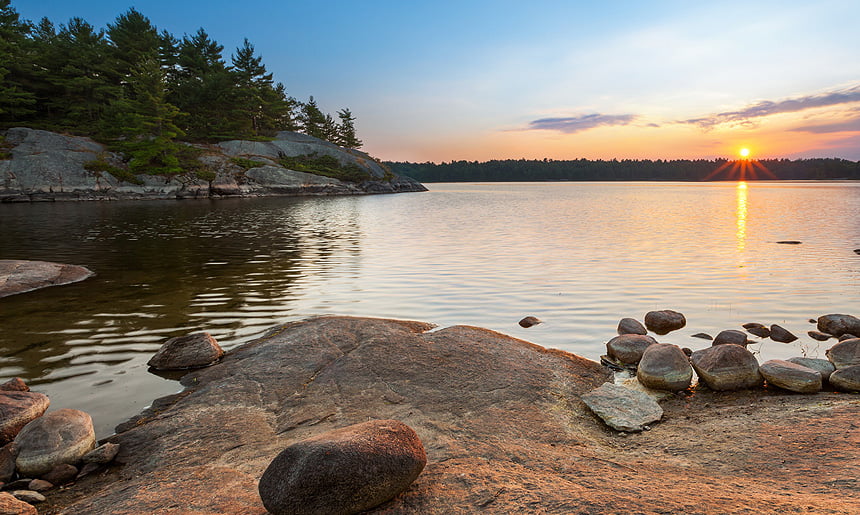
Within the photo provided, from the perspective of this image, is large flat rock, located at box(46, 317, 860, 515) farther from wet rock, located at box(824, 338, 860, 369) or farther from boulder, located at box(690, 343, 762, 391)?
wet rock, located at box(824, 338, 860, 369)

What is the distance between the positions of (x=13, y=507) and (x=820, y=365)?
962cm

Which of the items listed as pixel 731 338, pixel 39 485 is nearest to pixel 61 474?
pixel 39 485

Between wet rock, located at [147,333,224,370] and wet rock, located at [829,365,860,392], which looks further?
wet rock, located at [147,333,224,370]

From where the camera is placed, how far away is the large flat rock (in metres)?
3.48

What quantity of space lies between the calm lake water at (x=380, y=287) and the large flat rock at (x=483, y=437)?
1344 millimetres

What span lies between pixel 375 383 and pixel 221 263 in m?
13.0

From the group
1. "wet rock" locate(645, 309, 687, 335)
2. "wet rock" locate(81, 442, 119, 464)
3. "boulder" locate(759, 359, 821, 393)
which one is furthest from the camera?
"wet rock" locate(645, 309, 687, 335)

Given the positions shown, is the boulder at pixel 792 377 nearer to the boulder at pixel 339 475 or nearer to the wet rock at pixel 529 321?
the wet rock at pixel 529 321

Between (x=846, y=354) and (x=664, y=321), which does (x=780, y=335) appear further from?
(x=846, y=354)

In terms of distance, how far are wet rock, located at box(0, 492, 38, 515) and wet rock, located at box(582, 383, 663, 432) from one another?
19.0 feet

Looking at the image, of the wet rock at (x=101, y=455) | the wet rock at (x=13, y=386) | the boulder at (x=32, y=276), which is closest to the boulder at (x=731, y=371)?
the wet rock at (x=101, y=455)

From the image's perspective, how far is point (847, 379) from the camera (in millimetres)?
5852

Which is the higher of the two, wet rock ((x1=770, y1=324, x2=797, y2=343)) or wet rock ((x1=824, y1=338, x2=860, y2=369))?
wet rock ((x1=824, y1=338, x2=860, y2=369))

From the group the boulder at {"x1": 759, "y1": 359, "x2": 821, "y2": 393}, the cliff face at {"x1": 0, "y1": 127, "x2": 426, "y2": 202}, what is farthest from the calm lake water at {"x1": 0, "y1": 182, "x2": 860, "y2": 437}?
the cliff face at {"x1": 0, "y1": 127, "x2": 426, "y2": 202}
